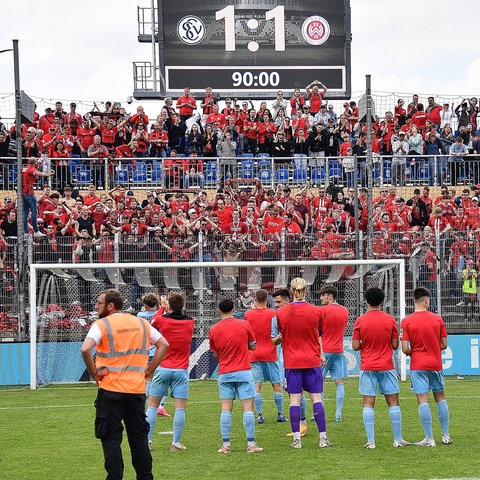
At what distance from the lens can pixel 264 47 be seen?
3272 centimetres

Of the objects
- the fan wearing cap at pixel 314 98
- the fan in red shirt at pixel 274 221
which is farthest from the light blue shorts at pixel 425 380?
the fan wearing cap at pixel 314 98

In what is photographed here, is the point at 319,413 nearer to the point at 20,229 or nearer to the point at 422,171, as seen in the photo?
the point at 20,229

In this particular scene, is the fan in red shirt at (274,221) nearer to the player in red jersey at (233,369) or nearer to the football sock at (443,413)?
the player in red jersey at (233,369)

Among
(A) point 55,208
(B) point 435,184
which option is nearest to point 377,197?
(B) point 435,184

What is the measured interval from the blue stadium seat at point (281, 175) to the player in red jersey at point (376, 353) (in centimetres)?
1507

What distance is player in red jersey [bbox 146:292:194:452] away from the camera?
11352 mm

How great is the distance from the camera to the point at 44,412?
15.3 meters

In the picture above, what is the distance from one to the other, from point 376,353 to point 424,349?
0.56 meters

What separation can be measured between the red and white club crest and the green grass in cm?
1878

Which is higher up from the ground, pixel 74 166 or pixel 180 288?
pixel 74 166

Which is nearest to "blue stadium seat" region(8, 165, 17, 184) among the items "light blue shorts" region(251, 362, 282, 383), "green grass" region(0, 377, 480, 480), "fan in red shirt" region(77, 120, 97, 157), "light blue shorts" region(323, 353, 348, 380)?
"fan in red shirt" region(77, 120, 97, 157)

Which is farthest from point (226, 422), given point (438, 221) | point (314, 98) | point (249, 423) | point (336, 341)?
point (314, 98)

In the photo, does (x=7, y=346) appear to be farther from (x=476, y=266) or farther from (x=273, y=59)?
(x=273, y=59)

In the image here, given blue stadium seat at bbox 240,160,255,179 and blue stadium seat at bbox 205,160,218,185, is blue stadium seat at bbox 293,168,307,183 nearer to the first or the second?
blue stadium seat at bbox 240,160,255,179
